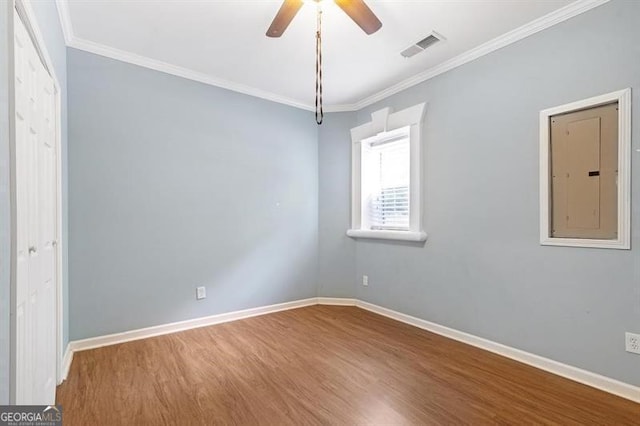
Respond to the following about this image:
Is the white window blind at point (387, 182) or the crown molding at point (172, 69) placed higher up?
the crown molding at point (172, 69)

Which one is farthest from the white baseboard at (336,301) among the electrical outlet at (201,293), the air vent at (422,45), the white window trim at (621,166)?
the air vent at (422,45)

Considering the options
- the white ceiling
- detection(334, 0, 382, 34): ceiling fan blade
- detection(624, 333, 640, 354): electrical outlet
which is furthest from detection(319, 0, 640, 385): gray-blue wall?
detection(334, 0, 382, 34): ceiling fan blade

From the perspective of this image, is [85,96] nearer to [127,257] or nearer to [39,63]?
[39,63]

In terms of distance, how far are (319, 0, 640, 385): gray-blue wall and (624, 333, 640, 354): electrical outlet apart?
0.11 feet

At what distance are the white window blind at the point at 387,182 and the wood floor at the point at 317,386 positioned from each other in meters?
1.39

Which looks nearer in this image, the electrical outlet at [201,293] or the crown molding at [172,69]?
the crown molding at [172,69]

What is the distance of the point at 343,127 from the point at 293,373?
305 cm

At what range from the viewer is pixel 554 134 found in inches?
87.4

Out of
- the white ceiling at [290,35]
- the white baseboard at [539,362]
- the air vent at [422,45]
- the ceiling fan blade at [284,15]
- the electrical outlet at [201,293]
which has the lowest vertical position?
the white baseboard at [539,362]

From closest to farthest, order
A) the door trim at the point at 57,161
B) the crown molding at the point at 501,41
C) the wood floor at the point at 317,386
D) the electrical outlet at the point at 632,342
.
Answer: the door trim at the point at 57,161
the wood floor at the point at 317,386
the electrical outlet at the point at 632,342
the crown molding at the point at 501,41

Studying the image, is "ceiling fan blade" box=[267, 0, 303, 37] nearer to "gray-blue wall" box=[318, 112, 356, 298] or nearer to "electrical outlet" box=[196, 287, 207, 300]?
"gray-blue wall" box=[318, 112, 356, 298]

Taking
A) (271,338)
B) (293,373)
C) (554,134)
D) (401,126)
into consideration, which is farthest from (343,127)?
(293,373)

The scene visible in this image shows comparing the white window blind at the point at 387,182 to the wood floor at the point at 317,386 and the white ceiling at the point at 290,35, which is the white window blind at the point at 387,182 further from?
the wood floor at the point at 317,386

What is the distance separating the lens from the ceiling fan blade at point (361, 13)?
1749 millimetres
